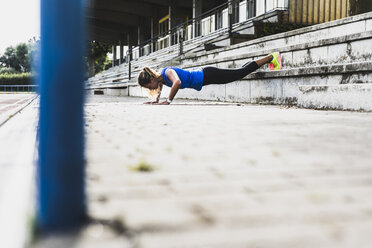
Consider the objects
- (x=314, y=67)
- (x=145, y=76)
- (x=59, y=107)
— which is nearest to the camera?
(x=59, y=107)

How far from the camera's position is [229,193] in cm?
162

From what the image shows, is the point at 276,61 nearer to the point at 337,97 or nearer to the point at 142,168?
the point at 337,97

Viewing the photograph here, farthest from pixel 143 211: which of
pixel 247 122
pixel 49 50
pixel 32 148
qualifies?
pixel 247 122

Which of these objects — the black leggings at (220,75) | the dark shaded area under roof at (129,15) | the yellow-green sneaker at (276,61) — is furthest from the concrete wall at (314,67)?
the dark shaded area under roof at (129,15)

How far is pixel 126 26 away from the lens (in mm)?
36688

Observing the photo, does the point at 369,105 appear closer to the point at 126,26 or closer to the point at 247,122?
the point at 247,122

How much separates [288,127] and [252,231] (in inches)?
110

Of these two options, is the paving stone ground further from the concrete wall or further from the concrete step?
the concrete wall

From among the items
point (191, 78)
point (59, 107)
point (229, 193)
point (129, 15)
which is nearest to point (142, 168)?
point (229, 193)

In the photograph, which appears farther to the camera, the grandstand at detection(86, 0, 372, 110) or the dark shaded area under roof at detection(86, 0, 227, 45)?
the dark shaded area under roof at detection(86, 0, 227, 45)

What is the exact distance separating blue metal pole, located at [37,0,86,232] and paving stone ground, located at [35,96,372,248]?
4.3 inches

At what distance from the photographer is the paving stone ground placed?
1.16m

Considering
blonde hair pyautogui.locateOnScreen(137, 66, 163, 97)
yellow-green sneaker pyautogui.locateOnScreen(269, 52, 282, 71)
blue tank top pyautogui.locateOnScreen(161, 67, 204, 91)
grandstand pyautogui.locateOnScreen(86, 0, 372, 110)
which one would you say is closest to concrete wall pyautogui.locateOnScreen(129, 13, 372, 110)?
grandstand pyautogui.locateOnScreen(86, 0, 372, 110)

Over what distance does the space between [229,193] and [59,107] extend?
31.8 inches
